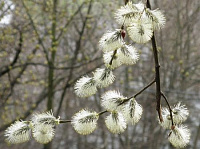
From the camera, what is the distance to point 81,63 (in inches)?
156

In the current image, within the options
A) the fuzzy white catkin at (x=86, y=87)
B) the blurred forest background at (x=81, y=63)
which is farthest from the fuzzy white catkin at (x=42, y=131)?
the blurred forest background at (x=81, y=63)

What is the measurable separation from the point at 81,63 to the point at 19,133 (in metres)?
3.05

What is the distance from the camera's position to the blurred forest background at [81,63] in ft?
11.4

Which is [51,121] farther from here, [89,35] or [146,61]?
[146,61]

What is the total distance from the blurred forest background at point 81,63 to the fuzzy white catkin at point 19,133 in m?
2.11

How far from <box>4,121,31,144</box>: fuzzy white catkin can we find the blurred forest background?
6.93ft

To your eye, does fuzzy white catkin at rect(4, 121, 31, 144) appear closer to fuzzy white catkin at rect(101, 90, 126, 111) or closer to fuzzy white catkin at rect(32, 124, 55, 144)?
fuzzy white catkin at rect(32, 124, 55, 144)

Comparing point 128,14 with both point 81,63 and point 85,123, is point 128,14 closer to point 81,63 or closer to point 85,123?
point 85,123

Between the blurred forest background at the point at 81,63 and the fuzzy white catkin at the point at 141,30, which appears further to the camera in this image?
the blurred forest background at the point at 81,63

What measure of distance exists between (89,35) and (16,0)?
118cm

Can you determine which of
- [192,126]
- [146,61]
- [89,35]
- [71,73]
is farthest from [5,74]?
[192,126]

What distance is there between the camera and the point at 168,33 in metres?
3.98

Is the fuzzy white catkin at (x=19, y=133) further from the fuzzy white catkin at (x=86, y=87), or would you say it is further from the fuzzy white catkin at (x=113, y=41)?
the fuzzy white catkin at (x=113, y=41)

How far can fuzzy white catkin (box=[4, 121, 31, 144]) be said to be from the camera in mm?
924
